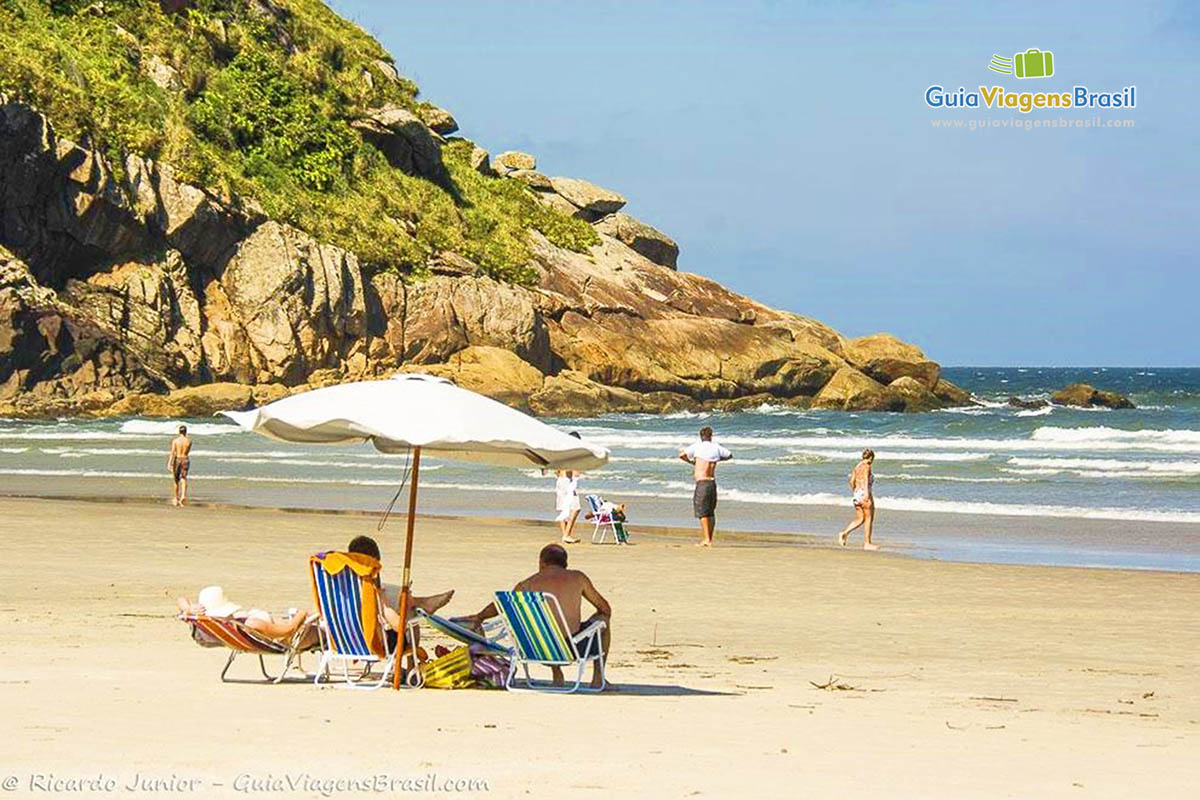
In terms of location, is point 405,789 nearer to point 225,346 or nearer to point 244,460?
point 244,460

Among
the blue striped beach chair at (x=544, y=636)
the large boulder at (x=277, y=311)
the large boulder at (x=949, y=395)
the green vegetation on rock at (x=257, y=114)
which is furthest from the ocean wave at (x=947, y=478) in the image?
the large boulder at (x=949, y=395)

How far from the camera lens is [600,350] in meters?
64.8

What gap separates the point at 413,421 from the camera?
9258 mm

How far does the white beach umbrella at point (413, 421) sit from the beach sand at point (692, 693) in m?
1.45

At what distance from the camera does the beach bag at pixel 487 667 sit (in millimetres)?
Answer: 9891

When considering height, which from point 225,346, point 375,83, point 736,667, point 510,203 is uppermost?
point 375,83

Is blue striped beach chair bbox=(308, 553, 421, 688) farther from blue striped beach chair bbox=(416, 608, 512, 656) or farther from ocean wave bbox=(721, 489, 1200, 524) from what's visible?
ocean wave bbox=(721, 489, 1200, 524)

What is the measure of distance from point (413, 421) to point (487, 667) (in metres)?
1.66

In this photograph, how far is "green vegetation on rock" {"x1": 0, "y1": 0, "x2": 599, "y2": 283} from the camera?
5834 centimetres

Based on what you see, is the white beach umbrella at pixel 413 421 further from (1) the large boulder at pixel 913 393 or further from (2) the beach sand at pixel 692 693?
(1) the large boulder at pixel 913 393

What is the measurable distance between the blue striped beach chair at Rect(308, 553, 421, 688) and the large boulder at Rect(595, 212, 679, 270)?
66087 millimetres

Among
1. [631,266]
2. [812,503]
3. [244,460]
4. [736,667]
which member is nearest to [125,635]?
[736,667]

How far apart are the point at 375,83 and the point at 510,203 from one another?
26.2ft

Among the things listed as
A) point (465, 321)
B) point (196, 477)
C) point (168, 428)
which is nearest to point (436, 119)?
point (465, 321)
